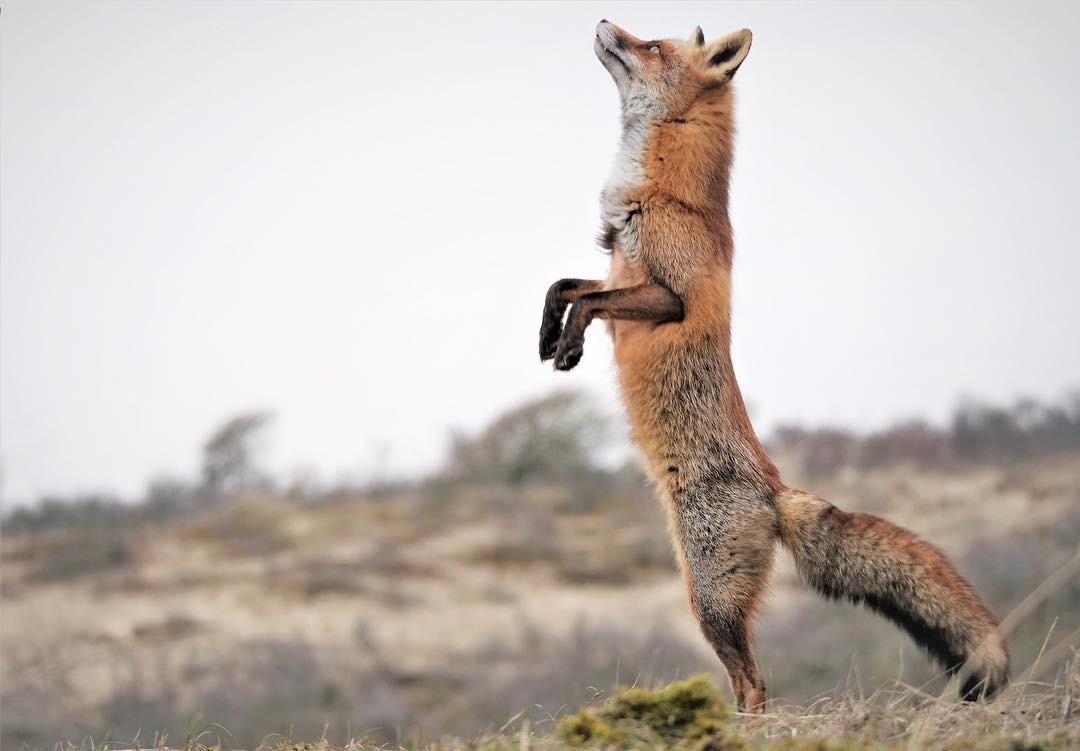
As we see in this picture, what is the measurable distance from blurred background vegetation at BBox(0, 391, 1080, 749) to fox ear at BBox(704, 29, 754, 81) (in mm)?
10721

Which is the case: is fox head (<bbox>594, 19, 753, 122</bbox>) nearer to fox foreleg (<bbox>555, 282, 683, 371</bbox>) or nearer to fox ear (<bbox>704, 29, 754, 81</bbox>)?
fox ear (<bbox>704, 29, 754, 81</bbox>)

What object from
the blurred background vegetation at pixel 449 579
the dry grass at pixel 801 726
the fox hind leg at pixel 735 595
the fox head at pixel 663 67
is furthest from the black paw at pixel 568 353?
the blurred background vegetation at pixel 449 579

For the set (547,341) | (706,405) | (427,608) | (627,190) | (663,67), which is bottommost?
(427,608)

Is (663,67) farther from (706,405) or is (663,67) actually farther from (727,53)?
(706,405)

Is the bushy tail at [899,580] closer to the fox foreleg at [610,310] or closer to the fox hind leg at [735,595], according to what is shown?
the fox hind leg at [735,595]

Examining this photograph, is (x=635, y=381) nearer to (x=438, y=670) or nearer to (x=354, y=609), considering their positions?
(x=438, y=670)

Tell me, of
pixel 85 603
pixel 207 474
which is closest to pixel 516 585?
pixel 85 603

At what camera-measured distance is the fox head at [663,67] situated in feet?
21.8

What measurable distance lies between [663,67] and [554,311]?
1.69m

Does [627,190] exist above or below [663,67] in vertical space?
below

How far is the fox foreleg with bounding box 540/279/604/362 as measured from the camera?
623cm

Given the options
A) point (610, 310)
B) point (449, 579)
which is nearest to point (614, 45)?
point (610, 310)

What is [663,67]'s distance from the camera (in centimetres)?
670

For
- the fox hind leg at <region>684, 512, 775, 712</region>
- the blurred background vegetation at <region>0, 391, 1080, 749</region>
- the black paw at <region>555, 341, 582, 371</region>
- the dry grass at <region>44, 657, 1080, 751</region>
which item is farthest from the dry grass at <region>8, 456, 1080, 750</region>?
the dry grass at <region>44, 657, 1080, 751</region>
